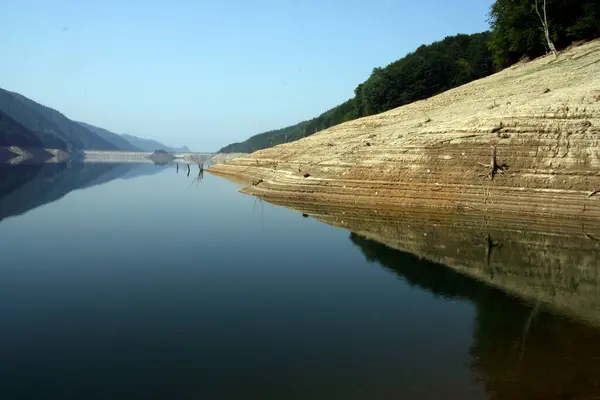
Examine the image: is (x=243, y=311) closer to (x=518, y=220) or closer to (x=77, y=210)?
(x=518, y=220)

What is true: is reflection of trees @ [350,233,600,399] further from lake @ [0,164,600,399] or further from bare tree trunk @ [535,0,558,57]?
bare tree trunk @ [535,0,558,57]

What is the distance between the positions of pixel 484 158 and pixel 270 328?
2465 cm

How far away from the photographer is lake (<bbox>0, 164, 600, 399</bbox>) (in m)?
8.32

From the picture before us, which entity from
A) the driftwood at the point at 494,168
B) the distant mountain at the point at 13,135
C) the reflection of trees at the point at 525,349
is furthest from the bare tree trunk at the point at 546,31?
the distant mountain at the point at 13,135

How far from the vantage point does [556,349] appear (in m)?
9.93

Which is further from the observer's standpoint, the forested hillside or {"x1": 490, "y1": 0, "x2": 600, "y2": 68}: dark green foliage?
the forested hillside

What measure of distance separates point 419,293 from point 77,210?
28.1m

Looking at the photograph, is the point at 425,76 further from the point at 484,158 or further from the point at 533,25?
the point at 484,158

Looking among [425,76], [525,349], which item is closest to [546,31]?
[425,76]

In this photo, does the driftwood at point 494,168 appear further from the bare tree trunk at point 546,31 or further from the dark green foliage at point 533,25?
the dark green foliage at point 533,25

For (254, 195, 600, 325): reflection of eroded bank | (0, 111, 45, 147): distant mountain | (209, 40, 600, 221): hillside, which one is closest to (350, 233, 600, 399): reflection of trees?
(254, 195, 600, 325): reflection of eroded bank

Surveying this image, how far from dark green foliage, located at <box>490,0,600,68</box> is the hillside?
6733mm

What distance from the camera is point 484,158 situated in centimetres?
3088

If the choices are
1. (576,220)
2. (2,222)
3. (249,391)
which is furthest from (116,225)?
(576,220)
